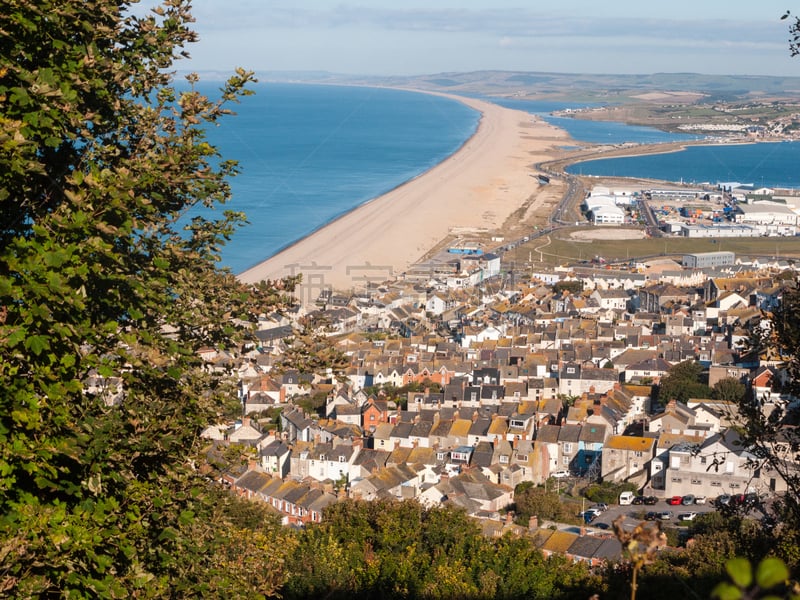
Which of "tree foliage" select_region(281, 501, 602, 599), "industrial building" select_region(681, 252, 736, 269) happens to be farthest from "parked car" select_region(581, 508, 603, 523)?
"industrial building" select_region(681, 252, 736, 269)

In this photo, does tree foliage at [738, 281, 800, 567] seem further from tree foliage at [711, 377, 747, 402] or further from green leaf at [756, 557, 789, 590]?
tree foliage at [711, 377, 747, 402]

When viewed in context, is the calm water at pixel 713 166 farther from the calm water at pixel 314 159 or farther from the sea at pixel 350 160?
the calm water at pixel 314 159

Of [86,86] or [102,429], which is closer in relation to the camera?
[102,429]

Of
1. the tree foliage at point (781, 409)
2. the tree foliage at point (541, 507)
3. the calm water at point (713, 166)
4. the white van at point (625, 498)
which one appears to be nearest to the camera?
the tree foliage at point (781, 409)

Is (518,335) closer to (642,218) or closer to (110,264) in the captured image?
(110,264)

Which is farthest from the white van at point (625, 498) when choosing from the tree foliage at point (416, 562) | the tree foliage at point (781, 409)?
the tree foliage at point (781, 409)

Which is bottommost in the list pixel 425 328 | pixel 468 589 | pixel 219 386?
pixel 425 328

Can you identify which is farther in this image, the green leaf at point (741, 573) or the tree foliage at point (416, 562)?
the tree foliage at point (416, 562)

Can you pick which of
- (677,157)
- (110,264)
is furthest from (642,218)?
(110,264)
